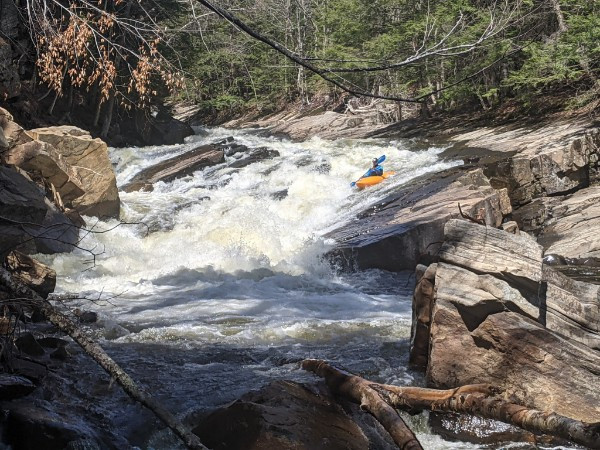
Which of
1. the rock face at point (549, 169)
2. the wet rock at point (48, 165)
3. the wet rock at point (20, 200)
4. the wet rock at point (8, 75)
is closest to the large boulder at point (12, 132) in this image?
the wet rock at point (48, 165)

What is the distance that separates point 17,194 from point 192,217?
7.07 metres

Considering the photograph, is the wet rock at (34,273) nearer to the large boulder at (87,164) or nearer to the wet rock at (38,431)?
the wet rock at (38,431)

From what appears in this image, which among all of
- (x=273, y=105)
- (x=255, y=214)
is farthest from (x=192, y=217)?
(x=273, y=105)

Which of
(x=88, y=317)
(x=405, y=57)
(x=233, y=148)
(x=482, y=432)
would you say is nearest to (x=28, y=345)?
(x=88, y=317)

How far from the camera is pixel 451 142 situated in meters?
18.3

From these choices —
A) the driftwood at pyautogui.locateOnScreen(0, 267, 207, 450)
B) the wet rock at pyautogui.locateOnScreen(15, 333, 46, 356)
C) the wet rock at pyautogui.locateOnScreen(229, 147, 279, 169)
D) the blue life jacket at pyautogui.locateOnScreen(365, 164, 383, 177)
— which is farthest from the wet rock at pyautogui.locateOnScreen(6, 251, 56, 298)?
the wet rock at pyautogui.locateOnScreen(229, 147, 279, 169)

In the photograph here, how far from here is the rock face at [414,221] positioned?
406 inches

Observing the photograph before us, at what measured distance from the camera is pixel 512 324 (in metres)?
4.41

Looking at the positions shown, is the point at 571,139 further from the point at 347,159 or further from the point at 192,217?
the point at 192,217

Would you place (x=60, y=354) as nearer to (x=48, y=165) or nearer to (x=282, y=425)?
(x=282, y=425)

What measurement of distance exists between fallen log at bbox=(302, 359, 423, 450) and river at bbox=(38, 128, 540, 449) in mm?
419

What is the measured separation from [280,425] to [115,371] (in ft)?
4.02

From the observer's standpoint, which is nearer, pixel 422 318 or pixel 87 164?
pixel 422 318

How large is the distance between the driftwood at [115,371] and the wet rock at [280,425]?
0.91 metres
